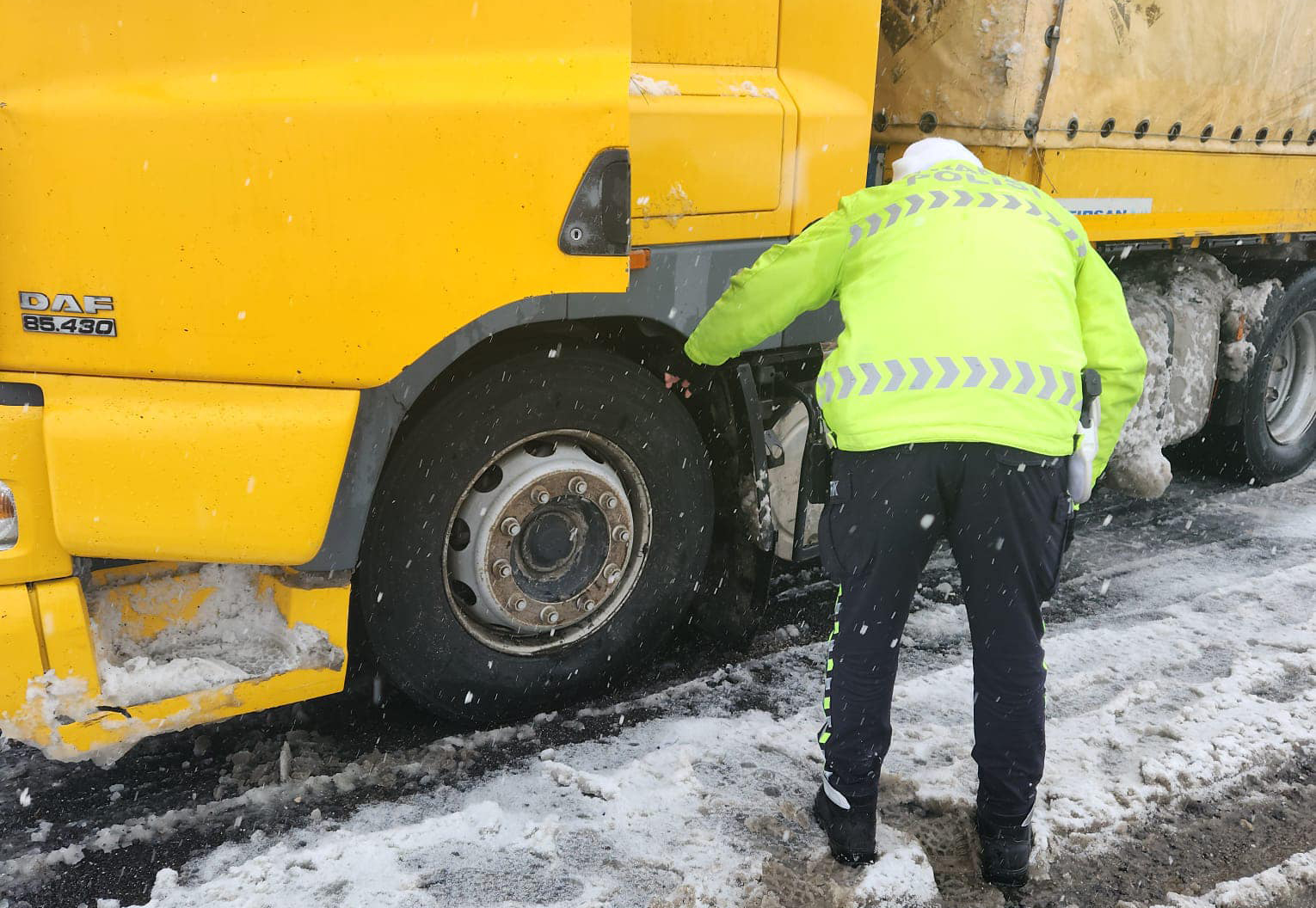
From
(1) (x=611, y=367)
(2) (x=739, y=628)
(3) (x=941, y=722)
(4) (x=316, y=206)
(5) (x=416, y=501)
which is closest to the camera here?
(4) (x=316, y=206)

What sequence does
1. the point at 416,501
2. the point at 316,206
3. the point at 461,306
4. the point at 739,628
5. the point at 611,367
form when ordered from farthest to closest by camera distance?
the point at 739,628
the point at 611,367
the point at 416,501
the point at 461,306
the point at 316,206

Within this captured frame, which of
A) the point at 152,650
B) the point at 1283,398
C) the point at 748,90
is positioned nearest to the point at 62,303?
the point at 152,650

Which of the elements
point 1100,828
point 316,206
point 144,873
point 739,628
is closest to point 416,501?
point 316,206

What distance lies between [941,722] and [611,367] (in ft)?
4.87

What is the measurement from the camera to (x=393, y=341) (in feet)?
8.00

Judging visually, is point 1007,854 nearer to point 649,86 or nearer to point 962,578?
point 962,578

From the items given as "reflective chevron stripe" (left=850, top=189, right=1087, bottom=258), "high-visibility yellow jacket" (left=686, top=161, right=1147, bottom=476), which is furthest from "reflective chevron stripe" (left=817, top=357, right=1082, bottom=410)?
"reflective chevron stripe" (left=850, top=189, right=1087, bottom=258)

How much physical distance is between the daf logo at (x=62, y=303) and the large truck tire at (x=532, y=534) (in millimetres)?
766

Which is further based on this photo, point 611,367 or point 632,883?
point 611,367

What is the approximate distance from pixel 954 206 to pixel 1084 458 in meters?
0.67

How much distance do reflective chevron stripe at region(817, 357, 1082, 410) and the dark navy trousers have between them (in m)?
0.14

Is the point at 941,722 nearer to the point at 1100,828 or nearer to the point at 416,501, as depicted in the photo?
the point at 1100,828

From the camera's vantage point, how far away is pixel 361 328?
241 cm

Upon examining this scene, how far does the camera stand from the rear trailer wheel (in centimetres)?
546
